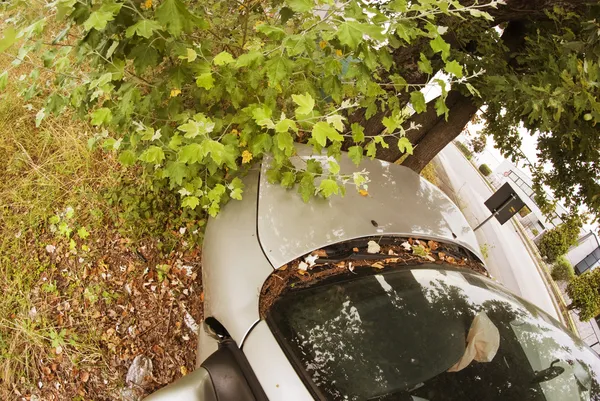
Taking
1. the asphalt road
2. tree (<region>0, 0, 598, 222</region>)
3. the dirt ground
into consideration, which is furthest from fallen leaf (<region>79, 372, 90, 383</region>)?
the asphalt road

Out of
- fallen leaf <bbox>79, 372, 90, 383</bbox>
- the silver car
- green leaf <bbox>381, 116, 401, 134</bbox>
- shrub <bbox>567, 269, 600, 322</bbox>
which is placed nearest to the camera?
the silver car

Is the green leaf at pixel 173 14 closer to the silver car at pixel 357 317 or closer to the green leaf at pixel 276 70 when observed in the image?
the green leaf at pixel 276 70

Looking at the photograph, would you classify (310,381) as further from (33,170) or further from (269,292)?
(33,170)

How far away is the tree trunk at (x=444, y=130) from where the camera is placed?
310 centimetres

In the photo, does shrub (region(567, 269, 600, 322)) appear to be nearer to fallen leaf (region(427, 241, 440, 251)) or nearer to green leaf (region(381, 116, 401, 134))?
fallen leaf (region(427, 241, 440, 251))

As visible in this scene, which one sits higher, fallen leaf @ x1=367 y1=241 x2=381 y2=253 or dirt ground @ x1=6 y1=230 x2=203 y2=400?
fallen leaf @ x1=367 y1=241 x2=381 y2=253

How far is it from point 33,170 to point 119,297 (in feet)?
4.29

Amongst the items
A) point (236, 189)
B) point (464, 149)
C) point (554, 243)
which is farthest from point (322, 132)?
point (464, 149)

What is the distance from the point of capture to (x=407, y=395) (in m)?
1.41

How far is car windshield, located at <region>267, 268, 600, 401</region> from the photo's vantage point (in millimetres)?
1450

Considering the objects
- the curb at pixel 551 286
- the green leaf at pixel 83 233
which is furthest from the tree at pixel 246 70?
the curb at pixel 551 286

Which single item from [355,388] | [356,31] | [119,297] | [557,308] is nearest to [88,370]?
[119,297]

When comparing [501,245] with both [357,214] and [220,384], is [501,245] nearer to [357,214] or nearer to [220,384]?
[357,214]

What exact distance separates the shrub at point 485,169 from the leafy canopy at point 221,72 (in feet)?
38.0
